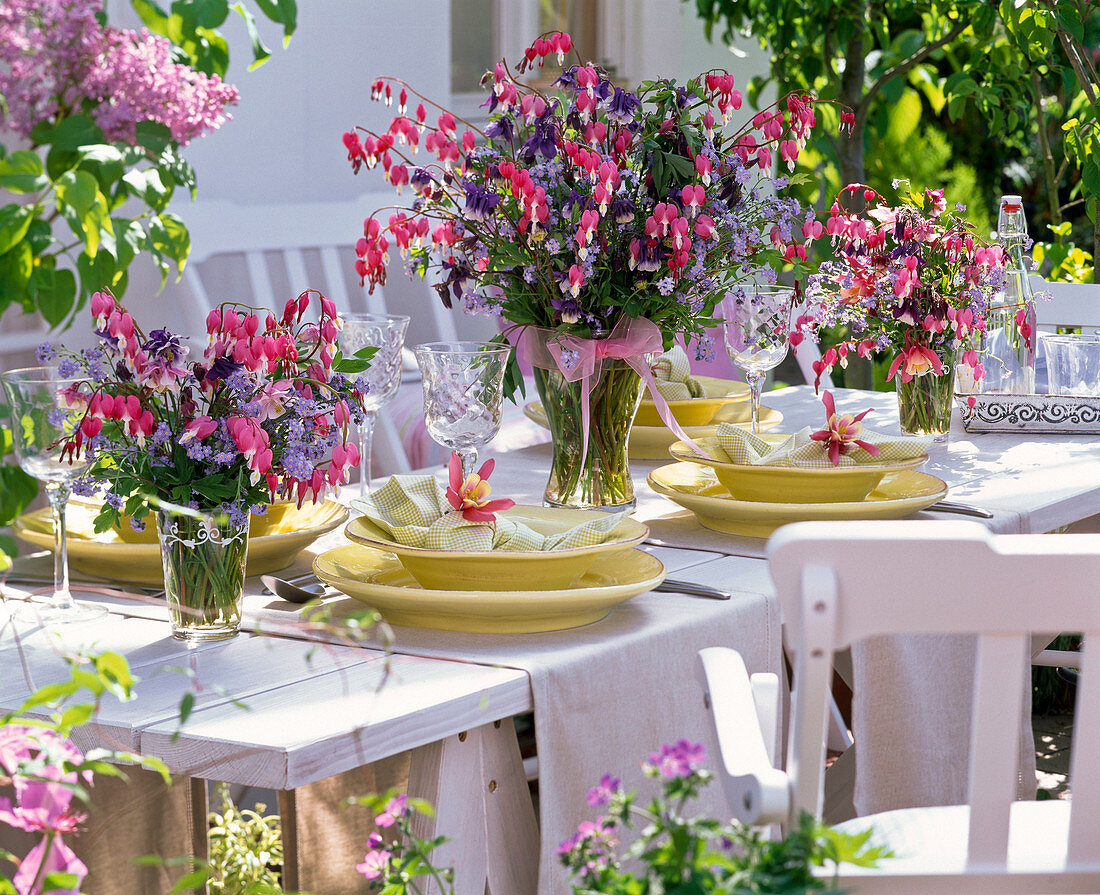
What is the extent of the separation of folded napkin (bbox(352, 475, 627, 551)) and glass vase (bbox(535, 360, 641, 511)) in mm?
228

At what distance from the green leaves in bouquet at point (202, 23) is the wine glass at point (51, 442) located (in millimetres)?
1436

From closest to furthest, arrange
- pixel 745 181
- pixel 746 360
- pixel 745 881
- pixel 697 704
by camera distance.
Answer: pixel 745 881 → pixel 697 704 → pixel 745 181 → pixel 746 360

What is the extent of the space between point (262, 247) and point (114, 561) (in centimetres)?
217

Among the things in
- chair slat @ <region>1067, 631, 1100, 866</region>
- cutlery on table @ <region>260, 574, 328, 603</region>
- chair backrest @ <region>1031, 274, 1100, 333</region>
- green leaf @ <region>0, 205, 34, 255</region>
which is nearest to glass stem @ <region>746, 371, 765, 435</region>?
cutlery on table @ <region>260, 574, 328, 603</region>

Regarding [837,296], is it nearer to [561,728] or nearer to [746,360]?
[746,360]

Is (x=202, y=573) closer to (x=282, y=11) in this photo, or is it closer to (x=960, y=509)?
(x=960, y=509)

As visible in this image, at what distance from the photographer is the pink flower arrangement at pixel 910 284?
189 centimetres

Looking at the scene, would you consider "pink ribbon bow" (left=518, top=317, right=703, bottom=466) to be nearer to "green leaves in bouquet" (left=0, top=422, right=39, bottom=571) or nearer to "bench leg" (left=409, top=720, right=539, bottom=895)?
"bench leg" (left=409, top=720, right=539, bottom=895)

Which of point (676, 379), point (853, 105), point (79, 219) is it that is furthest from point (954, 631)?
point (853, 105)

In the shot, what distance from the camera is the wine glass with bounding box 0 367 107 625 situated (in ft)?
3.95

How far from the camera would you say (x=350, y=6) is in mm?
3924

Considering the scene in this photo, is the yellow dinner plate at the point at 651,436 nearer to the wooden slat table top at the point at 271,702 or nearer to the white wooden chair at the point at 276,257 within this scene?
the wooden slat table top at the point at 271,702

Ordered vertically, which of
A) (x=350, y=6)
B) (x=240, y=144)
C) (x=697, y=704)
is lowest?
(x=697, y=704)

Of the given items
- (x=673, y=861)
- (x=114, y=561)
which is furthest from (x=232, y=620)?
(x=673, y=861)
